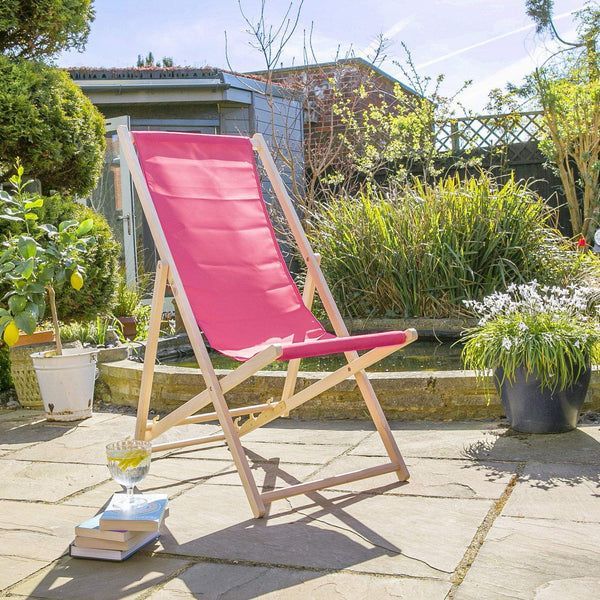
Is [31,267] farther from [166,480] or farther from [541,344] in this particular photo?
[541,344]

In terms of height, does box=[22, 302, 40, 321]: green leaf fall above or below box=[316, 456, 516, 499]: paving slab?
above

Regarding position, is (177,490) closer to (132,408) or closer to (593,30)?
(132,408)

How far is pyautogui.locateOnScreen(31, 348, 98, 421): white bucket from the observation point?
13.4ft

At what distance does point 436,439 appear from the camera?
3.43 metres

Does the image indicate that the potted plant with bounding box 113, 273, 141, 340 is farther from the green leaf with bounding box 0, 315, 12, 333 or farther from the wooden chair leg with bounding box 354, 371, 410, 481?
the wooden chair leg with bounding box 354, 371, 410, 481

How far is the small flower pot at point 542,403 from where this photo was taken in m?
3.29

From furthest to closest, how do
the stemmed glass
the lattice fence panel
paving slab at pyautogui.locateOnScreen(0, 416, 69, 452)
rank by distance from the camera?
the lattice fence panel → paving slab at pyautogui.locateOnScreen(0, 416, 69, 452) → the stemmed glass

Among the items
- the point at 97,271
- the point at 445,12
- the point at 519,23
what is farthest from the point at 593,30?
the point at 97,271

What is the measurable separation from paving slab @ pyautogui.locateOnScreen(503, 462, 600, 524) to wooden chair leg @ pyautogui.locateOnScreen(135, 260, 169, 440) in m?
1.36

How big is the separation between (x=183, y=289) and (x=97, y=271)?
201 cm

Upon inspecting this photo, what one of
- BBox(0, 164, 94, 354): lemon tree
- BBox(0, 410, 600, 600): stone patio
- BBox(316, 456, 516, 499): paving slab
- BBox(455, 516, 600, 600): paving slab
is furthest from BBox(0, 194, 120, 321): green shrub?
BBox(455, 516, 600, 600): paving slab

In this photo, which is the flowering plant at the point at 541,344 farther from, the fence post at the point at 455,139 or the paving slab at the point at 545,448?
the fence post at the point at 455,139

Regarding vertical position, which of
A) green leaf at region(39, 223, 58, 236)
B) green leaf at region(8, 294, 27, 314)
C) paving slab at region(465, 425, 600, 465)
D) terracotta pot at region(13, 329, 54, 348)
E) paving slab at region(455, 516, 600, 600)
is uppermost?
green leaf at region(39, 223, 58, 236)

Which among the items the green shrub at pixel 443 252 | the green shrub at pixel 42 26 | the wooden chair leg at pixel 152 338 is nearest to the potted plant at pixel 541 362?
the wooden chair leg at pixel 152 338
